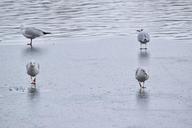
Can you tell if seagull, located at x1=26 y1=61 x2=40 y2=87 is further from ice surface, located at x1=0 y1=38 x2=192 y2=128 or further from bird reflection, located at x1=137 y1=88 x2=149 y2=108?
bird reflection, located at x1=137 y1=88 x2=149 y2=108

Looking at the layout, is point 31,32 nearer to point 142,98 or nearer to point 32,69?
point 32,69

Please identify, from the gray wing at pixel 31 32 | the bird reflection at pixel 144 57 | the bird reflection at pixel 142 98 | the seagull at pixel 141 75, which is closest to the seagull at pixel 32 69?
the seagull at pixel 141 75

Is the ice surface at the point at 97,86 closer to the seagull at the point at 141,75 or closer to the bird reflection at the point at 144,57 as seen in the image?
the bird reflection at the point at 144,57

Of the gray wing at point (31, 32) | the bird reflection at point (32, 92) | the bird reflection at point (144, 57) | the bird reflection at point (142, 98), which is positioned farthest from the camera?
the gray wing at point (31, 32)

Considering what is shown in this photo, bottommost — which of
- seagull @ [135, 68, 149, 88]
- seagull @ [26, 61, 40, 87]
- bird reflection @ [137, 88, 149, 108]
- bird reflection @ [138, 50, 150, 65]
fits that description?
bird reflection @ [137, 88, 149, 108]

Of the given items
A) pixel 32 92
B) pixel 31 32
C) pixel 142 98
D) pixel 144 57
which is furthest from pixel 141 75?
pixel 31 32

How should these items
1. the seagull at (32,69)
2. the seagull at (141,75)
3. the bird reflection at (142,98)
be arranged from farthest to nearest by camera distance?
the seagull at (32,69), the seagull at (141,75), the bird reflection at (142,98)

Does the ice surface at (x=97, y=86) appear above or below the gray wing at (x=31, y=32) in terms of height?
below

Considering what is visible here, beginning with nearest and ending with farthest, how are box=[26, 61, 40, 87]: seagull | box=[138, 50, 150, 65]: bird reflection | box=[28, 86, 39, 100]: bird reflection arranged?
box=[28, 86, 39, 100]: bird reflection, box=[26, 61, 40, 87]: seagull, box=[138, 50, 150, 65]: bird reflection

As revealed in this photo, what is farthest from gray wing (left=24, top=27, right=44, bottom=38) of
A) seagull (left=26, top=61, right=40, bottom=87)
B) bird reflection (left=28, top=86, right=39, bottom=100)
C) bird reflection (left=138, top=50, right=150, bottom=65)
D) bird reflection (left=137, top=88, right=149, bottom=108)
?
bird reflection (left=137, top=88, right=149, bottom=108)

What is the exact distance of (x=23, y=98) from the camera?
11930 mm

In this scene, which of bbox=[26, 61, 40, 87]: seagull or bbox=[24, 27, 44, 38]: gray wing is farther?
bbox=[24, 27, 44, 38]: gray wing

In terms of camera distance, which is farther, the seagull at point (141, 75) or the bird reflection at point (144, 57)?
the bird reflection at point (144, 57)

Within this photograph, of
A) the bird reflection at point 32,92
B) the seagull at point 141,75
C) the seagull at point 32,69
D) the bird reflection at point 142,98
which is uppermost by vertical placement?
the seagull at point 32,69
